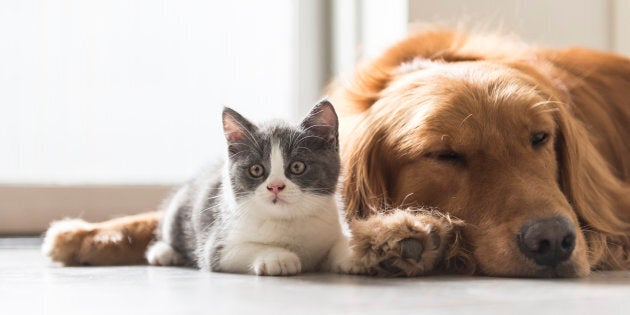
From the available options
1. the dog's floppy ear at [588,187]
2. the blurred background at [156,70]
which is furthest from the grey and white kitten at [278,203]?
the blurred background at [156,70]

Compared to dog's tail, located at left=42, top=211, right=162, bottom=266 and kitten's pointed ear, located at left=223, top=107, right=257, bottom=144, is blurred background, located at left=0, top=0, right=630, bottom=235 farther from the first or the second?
kitten's pointed ear, located at left=223, top=107, right=257, bottom=144

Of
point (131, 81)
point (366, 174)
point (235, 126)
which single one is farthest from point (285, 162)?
point (131, 81)

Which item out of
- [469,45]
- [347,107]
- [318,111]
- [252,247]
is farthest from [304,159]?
[469,45]

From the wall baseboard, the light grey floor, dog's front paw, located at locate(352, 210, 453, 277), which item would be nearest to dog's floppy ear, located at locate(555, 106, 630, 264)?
the light grey floor

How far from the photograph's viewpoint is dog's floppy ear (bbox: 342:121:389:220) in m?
2.11

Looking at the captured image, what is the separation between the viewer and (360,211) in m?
2.17

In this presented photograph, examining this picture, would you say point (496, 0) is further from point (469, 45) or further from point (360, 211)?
point (360, 211)

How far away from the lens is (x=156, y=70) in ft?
10.7

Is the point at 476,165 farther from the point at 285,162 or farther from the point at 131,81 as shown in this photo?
the point at 131,81

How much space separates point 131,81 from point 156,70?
0.10 m

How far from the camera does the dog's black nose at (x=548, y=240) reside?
173 centimetres

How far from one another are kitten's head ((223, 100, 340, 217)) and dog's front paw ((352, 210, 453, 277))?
13 centimetres

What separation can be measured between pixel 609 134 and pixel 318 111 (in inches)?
40.3

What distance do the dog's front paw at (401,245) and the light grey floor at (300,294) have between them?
2.0 inches
